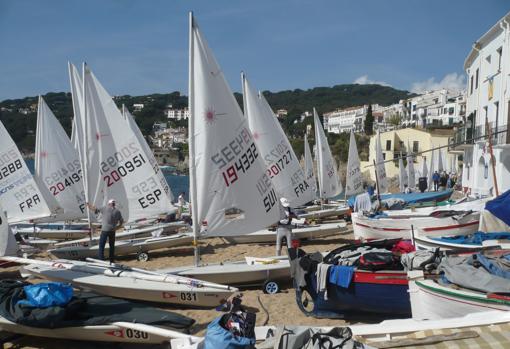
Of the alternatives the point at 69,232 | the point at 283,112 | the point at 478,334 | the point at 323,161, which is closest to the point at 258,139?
the point at 323,161

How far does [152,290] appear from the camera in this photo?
736cm

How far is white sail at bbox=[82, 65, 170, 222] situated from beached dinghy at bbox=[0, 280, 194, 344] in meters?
5.28

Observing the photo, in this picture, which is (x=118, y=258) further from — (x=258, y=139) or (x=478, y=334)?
(x=478, y=334)

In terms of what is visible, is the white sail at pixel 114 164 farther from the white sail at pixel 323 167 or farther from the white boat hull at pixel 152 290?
the white sail at pixel 323 167

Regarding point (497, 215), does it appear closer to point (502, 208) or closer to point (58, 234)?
point (502, 208)

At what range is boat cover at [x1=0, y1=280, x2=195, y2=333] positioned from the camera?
578 cm

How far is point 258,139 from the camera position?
538 inches

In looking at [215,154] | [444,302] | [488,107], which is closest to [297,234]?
[215,154]

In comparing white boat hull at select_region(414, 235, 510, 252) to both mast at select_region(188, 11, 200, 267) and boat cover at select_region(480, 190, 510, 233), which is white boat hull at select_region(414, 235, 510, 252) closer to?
boat cover at select_region(480, 190, 510, 233)

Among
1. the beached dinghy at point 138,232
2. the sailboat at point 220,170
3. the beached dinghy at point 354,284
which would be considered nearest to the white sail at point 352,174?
A: the beached dinghy at point 138,232

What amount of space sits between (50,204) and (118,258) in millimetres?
3625

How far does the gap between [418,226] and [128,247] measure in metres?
7.69

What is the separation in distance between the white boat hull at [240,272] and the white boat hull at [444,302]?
2.89 meters

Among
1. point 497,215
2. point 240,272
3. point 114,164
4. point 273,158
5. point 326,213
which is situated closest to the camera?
point 240,272
